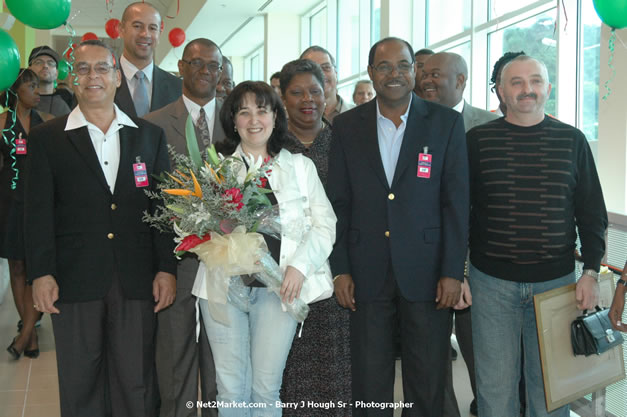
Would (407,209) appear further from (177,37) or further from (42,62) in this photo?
(177,37)

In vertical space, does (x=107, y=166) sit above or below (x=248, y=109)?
below

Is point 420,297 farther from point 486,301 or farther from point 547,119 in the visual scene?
point 547,119

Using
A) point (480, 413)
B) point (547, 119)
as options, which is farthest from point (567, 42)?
point (480, 413)

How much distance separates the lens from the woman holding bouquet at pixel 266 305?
250cm

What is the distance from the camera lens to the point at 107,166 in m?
2.72

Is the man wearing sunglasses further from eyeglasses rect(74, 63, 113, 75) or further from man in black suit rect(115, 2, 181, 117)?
eyeglasses rect(74, 63, 113, 75)

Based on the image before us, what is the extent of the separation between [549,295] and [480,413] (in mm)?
703

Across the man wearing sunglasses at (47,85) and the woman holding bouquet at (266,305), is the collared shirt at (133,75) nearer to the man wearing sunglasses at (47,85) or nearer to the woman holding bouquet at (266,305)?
the woman holding bouquet at (266,305)

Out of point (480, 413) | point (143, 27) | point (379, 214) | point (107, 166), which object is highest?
point (143, 27)

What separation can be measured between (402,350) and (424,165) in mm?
851

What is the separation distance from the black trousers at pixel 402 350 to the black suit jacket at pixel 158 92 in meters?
1.93

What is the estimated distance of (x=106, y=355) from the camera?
2.79 metres

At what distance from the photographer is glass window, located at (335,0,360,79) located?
1080cm

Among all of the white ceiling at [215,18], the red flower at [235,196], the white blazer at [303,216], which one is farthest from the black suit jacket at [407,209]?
the white ceiling at [215,18]
